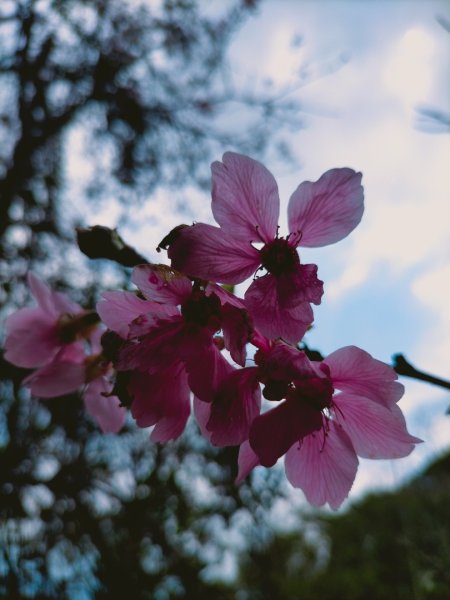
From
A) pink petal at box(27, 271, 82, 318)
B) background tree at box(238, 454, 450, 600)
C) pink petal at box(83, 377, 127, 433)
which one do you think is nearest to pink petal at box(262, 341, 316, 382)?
pink petal at box(83, 377, 127, 433)

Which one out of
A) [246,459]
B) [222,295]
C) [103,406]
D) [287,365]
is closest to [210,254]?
[222,295]

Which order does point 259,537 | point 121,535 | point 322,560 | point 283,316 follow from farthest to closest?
point 322,560 → point 121,535 → point 259,537 → point 283,316

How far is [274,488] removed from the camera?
1.35 m

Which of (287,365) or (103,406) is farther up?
(287,365)

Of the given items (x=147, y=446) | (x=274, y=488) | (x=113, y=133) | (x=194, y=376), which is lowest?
(x=147, y=446)

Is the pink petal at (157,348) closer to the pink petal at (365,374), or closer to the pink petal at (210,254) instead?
the pink petal at (210,254)

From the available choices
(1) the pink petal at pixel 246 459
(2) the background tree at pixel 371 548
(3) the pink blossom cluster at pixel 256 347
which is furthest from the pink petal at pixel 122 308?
(2) the background tree at pixel 371 548

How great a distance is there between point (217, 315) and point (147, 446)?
2.06 meters

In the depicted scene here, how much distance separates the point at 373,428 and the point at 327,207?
29cm

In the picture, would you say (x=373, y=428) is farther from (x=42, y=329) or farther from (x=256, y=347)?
(x=42, y=329)

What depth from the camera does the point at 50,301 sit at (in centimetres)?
91

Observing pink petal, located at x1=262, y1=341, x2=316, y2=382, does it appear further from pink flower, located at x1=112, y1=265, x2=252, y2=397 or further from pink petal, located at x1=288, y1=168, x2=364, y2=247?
pink petal, located at x1=288, y1=168, x2=364, y2=247

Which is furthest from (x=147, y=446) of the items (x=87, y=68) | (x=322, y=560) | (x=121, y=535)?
(x=322, y=560)

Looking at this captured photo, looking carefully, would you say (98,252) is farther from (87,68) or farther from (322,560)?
(322,560)
